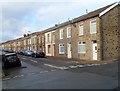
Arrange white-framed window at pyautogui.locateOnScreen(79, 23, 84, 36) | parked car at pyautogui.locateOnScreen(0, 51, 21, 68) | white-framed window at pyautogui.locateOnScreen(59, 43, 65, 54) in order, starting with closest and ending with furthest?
parked car at pyautogui.locateOnScreen(0, 51, 21, 68)
white-framed window at pyautogui.locateOnScreen(79, 23, 84, 36)
white-framed window at pyautogui.locateOnScreen(59, 43, 65, 54)

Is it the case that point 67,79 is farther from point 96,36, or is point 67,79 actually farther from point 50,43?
point 50,43

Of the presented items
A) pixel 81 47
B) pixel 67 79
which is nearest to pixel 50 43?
pixel 81 47

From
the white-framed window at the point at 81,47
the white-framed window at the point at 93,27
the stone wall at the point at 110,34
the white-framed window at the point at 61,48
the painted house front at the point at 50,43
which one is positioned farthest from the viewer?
the painted house front at the point at 50,43

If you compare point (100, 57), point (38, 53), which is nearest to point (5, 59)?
point (100, 57)

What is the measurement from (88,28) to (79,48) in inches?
149

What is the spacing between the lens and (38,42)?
6062cm

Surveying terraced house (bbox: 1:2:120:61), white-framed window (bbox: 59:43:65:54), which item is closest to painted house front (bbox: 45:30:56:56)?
white-framed window (bbox: 59:43:65:54)

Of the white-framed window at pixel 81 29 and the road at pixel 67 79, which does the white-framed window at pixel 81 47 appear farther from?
the road at pixel 67 79

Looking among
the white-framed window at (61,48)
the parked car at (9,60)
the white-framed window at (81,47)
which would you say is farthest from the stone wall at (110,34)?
the white-framed window at (61,48)

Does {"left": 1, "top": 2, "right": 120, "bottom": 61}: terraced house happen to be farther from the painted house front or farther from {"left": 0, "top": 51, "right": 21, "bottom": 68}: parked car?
{"left": 0, "top": 51, "right": 21, "bottom": 68}: parked car

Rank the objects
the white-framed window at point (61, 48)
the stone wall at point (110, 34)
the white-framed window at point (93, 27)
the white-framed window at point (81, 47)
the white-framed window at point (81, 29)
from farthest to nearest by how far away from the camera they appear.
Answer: the white-framed window at point (61, 48) → the white-framed window at point (81, 29) → the white-framed window at point (81, 47) → the white-framed window at point (93, 27) → the stone wall at point (110, 34)

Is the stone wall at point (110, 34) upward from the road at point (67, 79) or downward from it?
upward

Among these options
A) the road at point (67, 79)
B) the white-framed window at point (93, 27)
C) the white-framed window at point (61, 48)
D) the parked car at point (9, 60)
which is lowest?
the road at point (67, 79)

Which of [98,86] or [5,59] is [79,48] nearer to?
[5,59]
